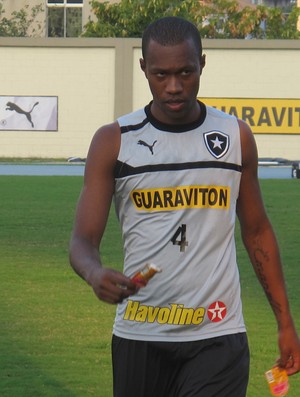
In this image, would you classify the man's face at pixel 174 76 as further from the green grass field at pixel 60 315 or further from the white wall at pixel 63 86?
the white wall at pixel 63 86

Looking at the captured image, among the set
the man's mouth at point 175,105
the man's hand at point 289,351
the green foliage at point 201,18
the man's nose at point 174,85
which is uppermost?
the man's nose at point 174,85

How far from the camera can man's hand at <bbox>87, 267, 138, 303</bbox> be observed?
3742 millimetres

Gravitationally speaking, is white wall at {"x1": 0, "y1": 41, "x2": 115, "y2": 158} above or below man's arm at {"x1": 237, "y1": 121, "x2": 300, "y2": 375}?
below

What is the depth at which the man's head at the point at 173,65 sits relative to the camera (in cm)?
429

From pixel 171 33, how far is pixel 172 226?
70 centimetres

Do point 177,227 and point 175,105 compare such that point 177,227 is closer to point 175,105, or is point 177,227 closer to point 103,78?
point 175,105

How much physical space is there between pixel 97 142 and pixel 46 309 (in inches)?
269

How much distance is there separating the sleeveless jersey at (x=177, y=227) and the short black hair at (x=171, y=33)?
0.99 ft

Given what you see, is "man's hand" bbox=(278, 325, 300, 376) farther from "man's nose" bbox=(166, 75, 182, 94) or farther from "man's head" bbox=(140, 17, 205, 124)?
"man's nose" bbox=(166, 75, 182, 94)

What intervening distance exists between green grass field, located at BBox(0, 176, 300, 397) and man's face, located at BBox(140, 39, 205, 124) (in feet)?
12.2

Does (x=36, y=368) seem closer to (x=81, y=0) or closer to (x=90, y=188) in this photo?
(x=90, y=188)

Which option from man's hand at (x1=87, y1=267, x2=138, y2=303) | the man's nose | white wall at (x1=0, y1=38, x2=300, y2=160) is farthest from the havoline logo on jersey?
white wall at (x1=0, y1=38, x2=300, y2=160)

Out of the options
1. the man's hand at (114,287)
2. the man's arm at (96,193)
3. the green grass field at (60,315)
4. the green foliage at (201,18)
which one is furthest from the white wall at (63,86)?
the man's hand at (114,287)

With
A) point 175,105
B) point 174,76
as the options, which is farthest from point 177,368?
point 174,76
